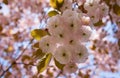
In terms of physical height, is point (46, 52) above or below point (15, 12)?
below

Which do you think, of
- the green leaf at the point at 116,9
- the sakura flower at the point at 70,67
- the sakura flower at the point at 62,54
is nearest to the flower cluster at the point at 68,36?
the sakura flower at the point at 62,54

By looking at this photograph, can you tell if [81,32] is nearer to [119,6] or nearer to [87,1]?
[87,1]

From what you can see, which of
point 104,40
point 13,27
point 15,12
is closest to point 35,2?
point 15,12

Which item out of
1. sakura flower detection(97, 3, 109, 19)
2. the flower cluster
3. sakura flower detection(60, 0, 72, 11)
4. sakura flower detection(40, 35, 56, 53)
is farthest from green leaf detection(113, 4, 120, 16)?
sakura flower detection(40, 35, 56, 53)

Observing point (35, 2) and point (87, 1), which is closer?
point (87, 1)

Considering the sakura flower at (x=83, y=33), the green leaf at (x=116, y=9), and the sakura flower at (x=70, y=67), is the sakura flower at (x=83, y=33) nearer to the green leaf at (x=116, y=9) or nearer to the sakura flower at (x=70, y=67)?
the sakura flower at (x=70, y=67)

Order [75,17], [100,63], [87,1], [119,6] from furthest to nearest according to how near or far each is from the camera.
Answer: [100,63], [119,6], [87,1], [75,17]

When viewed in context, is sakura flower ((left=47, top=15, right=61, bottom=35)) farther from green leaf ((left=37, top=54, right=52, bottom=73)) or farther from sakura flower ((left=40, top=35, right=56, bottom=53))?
green leaf ((left=37, top=54, right=52, bottom=73))
